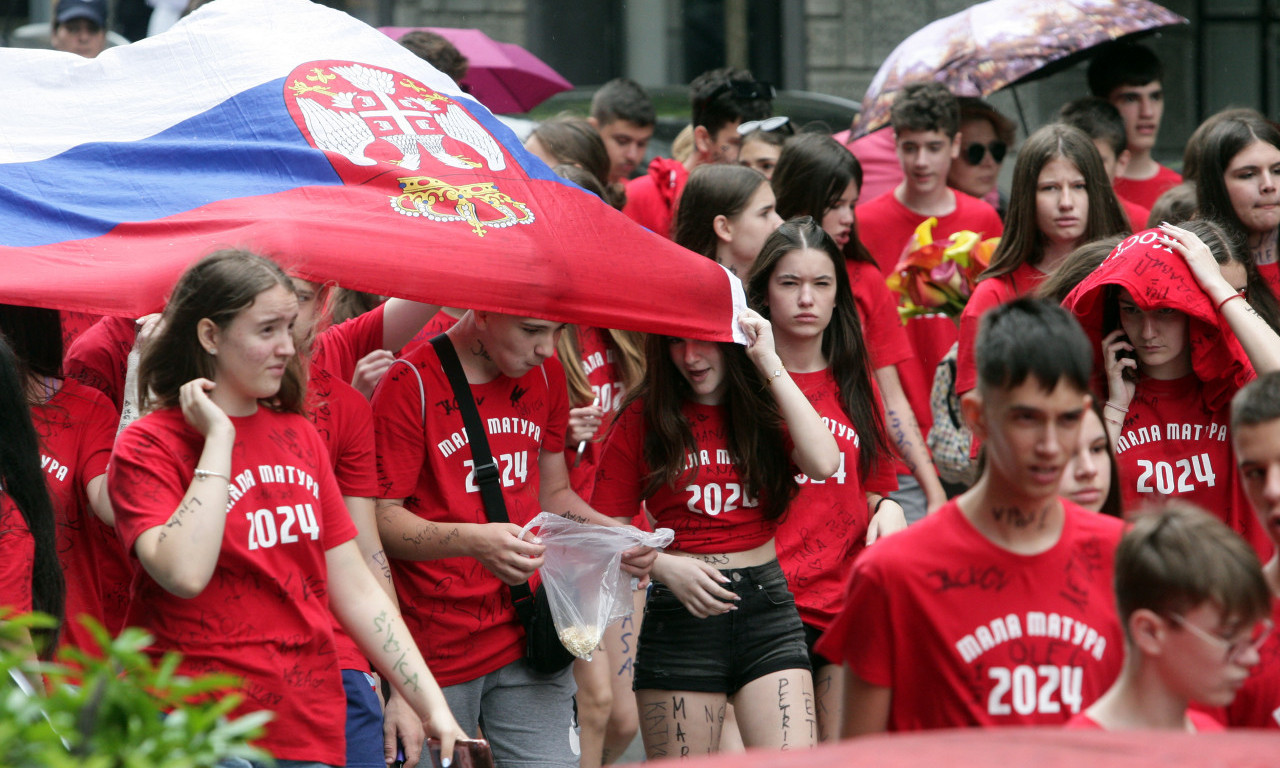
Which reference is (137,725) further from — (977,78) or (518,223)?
(977,78)

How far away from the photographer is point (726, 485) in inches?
178

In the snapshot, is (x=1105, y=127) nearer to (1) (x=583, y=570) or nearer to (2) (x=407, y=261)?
(1) (x=583, y=570)

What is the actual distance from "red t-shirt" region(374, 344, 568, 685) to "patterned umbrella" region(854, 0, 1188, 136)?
12.4ft

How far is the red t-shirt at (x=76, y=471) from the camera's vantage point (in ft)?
12.5

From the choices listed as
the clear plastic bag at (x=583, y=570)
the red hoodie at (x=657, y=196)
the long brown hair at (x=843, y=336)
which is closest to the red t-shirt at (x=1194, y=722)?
the clear plastic bag at (x=583, y=570)

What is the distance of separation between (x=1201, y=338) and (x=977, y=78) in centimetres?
359

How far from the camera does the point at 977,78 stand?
300 inches

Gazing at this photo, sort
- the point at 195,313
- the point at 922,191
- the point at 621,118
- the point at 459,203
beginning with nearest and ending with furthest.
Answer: the point at 195,313
the point at 459,203
the point at 922,191
the point at 621,118

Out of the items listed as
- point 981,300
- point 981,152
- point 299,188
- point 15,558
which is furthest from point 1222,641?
point 981,152

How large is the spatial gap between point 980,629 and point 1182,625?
0.38m

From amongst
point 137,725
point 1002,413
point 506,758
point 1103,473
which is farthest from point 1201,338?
point 137,725

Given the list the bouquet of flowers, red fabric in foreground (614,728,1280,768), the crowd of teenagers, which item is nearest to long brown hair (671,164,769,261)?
the crowd of teenagers

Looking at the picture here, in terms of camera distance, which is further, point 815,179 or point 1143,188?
point 1143,188

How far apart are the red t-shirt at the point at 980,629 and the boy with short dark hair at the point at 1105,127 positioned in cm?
428
